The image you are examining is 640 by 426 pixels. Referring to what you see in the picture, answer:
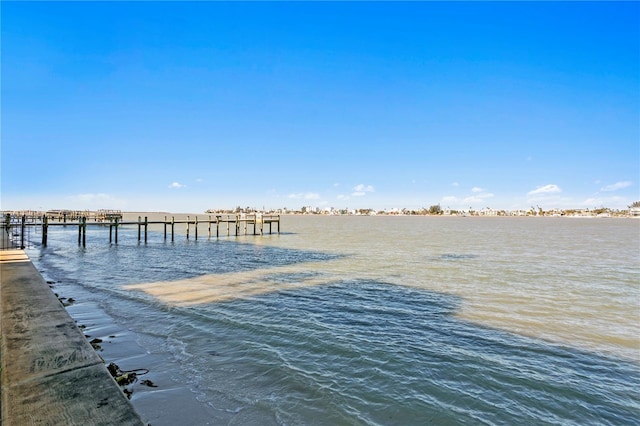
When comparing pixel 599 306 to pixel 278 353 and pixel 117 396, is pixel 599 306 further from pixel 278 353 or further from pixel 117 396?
pixel 117 396

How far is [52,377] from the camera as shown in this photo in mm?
4133

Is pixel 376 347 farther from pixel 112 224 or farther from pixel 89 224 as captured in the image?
pixel 112 224

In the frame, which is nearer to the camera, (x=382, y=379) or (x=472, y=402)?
(x=472, y=402)

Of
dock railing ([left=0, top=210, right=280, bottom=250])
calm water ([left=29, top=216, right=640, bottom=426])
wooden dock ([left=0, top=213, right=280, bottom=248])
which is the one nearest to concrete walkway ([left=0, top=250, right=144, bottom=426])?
calm water ([left=29, top=216, right=640, bottom=426])

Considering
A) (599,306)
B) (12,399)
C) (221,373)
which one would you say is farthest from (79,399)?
(599,306)

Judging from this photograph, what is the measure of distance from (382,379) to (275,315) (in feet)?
14.4

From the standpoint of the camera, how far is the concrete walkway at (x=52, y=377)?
3.39 m

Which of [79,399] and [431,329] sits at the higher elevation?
[79,399]

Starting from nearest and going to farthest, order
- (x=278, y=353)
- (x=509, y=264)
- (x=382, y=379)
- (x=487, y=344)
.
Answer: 1. (x=382, y=379)
2. (x=278, y=353)
3. (x=487, y=344)
4. (x=509, y=264)

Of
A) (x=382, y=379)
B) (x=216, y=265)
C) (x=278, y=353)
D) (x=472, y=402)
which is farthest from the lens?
(x=216, y=265)

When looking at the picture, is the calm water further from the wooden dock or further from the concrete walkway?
the wooden dock

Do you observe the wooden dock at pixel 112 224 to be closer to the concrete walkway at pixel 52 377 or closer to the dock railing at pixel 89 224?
the dock railing at pixel 89 224

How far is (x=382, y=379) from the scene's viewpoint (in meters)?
6.00

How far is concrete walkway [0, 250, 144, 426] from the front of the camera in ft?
11.1
